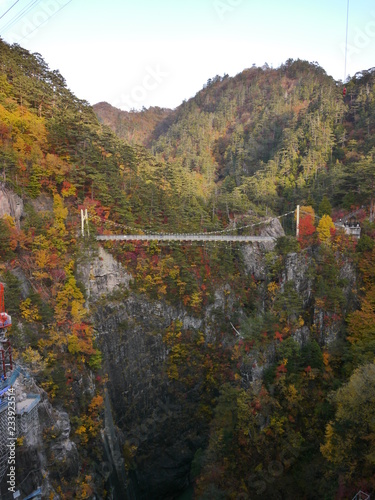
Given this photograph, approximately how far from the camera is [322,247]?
942 inches

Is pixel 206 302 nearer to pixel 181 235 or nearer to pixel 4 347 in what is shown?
pixel 181 235

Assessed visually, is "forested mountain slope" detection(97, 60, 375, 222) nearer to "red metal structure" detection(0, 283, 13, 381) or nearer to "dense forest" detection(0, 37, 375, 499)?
"dense forest" detection(0, 37, 375, 499)

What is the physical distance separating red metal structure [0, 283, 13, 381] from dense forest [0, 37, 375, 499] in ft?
3.92

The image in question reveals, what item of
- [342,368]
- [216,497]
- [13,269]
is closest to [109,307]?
[13,269]

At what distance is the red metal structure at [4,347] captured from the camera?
1212 cm

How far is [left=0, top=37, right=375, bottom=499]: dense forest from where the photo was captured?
1627 centimetres

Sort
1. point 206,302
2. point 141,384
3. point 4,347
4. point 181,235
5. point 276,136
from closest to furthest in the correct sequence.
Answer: point 4,347 < point 141,384 < point 181,235 < point 206,302 < point 276,136

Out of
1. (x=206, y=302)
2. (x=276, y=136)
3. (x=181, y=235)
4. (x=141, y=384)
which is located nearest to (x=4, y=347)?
(x=141, y=384)

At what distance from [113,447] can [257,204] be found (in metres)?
26.6

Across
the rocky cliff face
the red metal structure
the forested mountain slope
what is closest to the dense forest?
the rocky cliff face

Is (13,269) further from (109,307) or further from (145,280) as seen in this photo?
(145,280)

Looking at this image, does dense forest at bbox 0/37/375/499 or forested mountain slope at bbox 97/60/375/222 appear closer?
dense forest at bbox 0/37/375/499

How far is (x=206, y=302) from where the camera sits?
2536 centimetres

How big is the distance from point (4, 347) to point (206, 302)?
1447 cm
